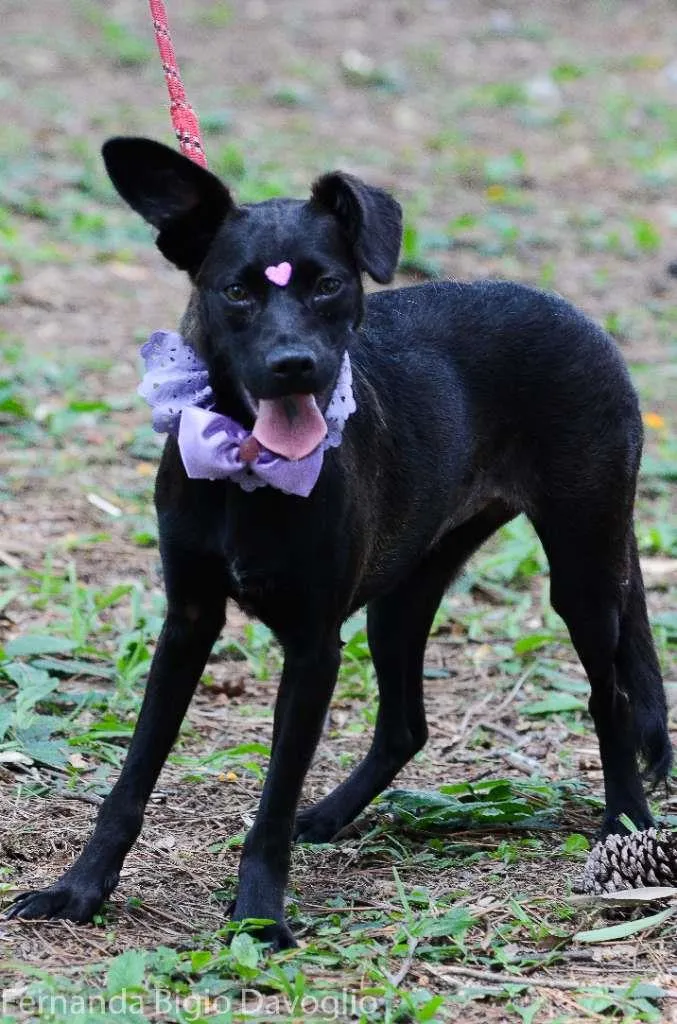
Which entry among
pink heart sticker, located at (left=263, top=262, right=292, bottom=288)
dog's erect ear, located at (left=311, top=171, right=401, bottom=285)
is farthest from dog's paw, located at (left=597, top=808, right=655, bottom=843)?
pink heart sticker, located at (left=263, top=262, right=292, bottom=288)

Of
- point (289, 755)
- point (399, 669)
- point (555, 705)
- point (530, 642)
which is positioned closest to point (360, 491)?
point (289, 755)

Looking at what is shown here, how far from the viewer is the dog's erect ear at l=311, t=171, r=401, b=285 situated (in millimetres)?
3688

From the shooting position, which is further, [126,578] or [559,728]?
A: [126,578]

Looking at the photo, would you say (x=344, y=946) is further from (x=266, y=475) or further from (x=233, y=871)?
(x=266, y=475)

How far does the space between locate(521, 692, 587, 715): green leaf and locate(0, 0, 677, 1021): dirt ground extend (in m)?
0.04

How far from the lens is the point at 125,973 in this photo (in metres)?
3.24

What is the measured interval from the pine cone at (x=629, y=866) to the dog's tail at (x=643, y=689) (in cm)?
70

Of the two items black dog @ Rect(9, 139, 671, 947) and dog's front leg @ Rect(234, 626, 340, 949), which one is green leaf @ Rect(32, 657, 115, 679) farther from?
dog's front leg @ Rect(234, 626, 340, 949)

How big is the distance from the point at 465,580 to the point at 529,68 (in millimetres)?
10617

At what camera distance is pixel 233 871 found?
4.13 meters

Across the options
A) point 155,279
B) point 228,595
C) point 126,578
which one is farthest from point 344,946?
point 155,279

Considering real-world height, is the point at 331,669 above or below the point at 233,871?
above

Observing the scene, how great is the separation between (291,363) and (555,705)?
250cm

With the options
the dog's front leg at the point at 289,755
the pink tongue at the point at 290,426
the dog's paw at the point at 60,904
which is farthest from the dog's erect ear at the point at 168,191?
the dog's paw at the point at 60,904
